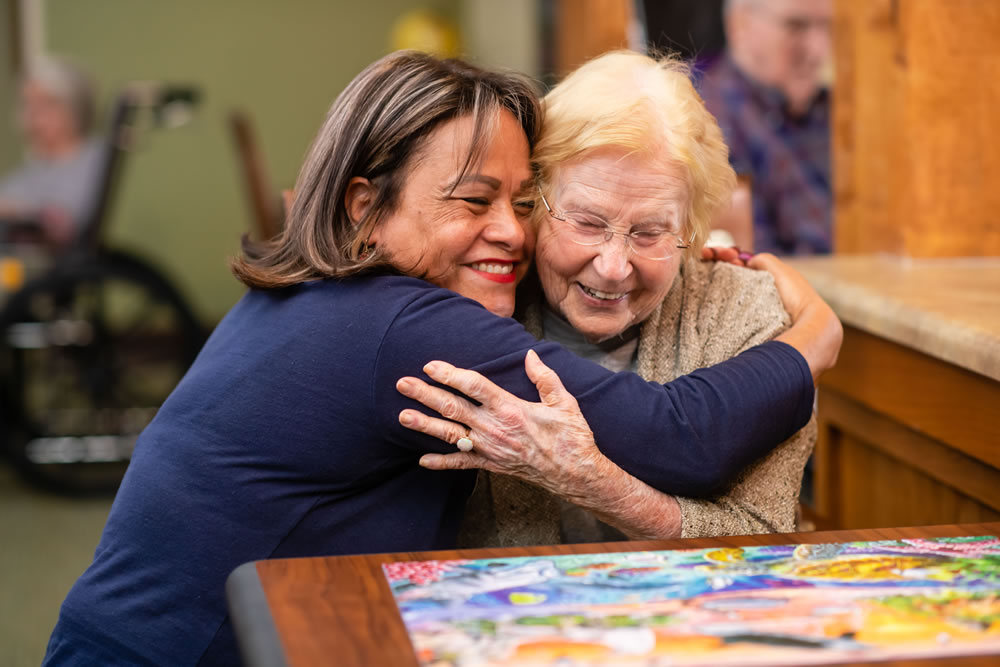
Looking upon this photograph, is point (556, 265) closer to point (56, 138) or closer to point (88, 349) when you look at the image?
point (88, 349)

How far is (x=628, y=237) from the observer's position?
4.89ft

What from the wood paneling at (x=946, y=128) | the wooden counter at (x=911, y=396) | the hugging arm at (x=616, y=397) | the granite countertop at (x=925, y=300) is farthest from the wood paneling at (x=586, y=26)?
the hugging arm at (x=616, y=397)

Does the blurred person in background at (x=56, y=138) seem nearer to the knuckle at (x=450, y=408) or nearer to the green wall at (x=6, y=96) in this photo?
the green wall at (x=6, y=96)

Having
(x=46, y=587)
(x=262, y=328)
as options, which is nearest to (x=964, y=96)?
(x=262, y=328)

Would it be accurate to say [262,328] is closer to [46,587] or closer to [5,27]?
[46,587]

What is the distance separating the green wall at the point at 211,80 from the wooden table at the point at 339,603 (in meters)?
6.23

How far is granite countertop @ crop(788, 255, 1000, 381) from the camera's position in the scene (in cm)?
149

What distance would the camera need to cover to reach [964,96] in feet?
7.55

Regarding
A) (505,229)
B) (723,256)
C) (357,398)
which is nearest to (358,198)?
(505,229)

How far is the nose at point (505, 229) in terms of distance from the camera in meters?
1.47

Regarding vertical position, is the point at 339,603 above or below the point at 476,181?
below

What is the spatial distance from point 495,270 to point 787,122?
2.54 metres

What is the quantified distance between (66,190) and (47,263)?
0.55 metres

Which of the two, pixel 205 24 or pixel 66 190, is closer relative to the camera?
pixel 66 190
